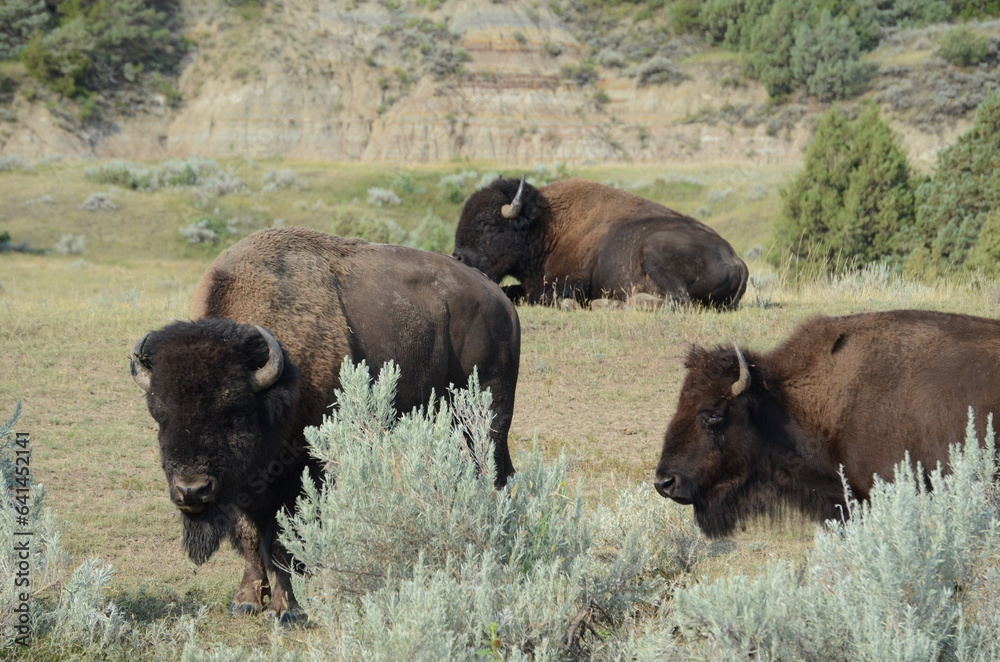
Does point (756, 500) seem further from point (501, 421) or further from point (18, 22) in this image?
point (18, 22)

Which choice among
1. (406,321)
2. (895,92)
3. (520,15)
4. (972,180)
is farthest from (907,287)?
(520,15)

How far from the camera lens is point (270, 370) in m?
5.61

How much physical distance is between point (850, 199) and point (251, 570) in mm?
19397

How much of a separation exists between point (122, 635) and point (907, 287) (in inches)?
534

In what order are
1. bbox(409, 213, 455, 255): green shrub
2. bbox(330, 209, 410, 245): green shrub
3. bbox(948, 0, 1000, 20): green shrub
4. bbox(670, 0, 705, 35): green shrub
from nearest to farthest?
bbox(409, 213, 455, 255): green shrub → bbox(330, 209, 410, 245): green shrub → bbox(948, 0, 1000, 20): green shrub → bbox(670, 0, 705, 35): green shrub

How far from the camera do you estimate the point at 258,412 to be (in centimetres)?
567

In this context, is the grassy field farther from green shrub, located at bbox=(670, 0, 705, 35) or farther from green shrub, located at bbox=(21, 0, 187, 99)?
green shrub, located at bbox=(670, 0, 705, 35)

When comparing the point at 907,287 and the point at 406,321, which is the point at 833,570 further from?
the point at 907,287

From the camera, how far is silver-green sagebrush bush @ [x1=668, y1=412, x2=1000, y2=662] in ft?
12.4

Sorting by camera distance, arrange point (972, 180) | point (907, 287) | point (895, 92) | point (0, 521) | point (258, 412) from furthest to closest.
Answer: point (895, 92), point (972, 180), point (907, 287), point (258, 412), point (0, 521)

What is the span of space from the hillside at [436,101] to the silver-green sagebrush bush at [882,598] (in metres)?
50.6

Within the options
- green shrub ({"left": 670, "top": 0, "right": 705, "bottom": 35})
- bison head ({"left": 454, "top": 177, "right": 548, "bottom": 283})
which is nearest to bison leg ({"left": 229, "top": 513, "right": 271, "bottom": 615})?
bison head ({"left": 454, "top": 177, "right": 548, "bottom": 283})

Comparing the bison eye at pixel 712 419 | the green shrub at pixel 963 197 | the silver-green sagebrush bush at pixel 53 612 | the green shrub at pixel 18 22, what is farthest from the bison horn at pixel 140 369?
the green shrub at pixel 18 22

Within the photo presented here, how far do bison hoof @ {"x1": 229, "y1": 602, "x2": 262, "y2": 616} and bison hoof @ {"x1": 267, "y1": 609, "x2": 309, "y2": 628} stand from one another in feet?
0.82
